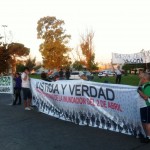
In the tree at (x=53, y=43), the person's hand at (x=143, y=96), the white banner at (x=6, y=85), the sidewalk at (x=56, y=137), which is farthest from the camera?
the tree at (x=53, y=43)

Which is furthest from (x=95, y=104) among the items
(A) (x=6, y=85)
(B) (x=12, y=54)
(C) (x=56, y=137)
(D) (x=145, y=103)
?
(B) (x=12, y=54)

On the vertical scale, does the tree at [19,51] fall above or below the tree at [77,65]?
above

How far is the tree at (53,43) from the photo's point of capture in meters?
63.1

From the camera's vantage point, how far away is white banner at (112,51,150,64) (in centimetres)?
3127

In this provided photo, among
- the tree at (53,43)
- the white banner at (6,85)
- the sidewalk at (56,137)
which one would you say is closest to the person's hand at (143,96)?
the sidewalk at (56,137)

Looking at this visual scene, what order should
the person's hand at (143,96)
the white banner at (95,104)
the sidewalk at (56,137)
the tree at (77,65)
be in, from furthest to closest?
the tree at (77,65) < the white banner at (95,104) < the sidewalk at (56,137) < the person's hand at (143,96)

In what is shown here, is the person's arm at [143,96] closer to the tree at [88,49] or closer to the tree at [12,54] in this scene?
the tree at [12,54]

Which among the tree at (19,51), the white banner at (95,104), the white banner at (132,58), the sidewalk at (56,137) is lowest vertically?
the sidewalk at (56,137)

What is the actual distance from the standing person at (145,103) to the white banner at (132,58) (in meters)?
24.3

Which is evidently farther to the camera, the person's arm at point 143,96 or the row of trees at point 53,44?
the row of trees at point 53,44

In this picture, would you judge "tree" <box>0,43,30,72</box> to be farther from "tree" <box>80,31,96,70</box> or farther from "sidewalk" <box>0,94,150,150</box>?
"sidewalk" <box>0,94,150,150</box>

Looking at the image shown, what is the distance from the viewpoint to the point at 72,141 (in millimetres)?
7801

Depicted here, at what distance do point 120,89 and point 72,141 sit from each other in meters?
1.70

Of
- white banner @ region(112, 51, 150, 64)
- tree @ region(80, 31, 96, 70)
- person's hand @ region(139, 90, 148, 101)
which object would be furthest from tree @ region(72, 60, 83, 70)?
person's hand @ region(139, 90, 148, 101)
